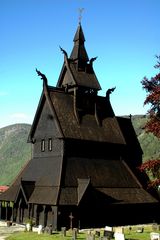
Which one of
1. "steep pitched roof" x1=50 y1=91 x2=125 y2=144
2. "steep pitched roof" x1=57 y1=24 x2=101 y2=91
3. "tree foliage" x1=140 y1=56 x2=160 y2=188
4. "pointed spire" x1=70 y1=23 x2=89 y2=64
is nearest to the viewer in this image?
"tree foliage" x1=140 y1=56 x2=160 y2=188

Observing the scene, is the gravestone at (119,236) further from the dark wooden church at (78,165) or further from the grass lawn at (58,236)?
the dark wooden church at (78,165)

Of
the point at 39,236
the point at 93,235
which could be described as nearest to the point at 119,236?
the point at 93,235

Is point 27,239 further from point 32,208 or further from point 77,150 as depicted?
point 77,150

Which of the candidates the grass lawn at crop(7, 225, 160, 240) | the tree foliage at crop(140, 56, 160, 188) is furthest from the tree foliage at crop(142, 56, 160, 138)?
the grass lawn at crop(7, 225, 160, 240)

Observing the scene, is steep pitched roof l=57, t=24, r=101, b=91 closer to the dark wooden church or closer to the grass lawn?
the dark wooden church

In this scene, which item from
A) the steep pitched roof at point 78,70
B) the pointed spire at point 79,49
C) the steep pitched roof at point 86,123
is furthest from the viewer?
the pointed spire at point 79,49

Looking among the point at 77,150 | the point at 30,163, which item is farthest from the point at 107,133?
the point at 30,163

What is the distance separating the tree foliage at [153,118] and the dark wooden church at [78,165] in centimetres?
1151

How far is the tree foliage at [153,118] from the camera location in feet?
111

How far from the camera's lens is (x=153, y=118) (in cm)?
3522

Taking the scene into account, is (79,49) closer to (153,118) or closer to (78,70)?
(78,70)

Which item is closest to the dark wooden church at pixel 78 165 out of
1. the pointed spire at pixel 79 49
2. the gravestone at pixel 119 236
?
the pointed spire at pixel 79 49

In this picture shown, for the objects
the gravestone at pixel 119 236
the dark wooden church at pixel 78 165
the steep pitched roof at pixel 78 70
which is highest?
the steep pitched roof at pixel 78 70

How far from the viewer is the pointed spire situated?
54531 mm
